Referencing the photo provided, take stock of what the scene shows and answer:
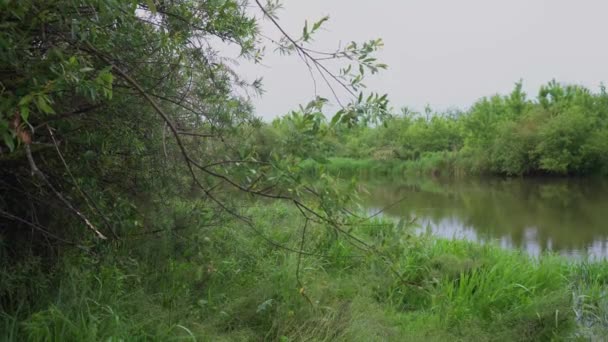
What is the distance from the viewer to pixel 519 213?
51.3 ft

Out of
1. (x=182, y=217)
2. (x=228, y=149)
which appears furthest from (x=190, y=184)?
(x=228, y=149)

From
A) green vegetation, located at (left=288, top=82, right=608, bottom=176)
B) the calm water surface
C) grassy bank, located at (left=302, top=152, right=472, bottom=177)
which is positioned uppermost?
green vegetation, located at (left=288, top=82, right=608, bottom=176)

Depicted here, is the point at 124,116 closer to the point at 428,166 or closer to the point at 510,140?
the point at 510,140

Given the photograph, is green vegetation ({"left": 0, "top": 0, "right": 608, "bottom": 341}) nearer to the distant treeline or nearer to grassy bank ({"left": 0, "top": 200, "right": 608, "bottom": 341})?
grassy bank ({"left": 0, "top": 200, "right": 608, "bottom": 341})

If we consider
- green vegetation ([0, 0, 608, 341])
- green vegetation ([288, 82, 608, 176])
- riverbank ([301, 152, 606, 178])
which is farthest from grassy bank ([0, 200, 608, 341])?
riverbank ([301, 152, 606, 178])

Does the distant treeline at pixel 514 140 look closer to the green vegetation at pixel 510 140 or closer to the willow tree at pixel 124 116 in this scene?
the green vegetation at pixel 510 140

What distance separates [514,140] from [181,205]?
2878cm

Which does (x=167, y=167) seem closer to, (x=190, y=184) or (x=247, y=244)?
(x=190, y=184)

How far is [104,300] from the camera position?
305 centimetres

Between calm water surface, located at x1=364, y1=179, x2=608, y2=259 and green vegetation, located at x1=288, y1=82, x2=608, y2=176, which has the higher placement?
green vegetation, located at x1=288, y1=82, x2=608, y2=176

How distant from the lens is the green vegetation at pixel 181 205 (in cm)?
199

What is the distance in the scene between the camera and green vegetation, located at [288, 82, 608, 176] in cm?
2767

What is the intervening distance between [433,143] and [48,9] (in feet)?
129

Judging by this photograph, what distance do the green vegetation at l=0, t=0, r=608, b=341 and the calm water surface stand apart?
190cm
